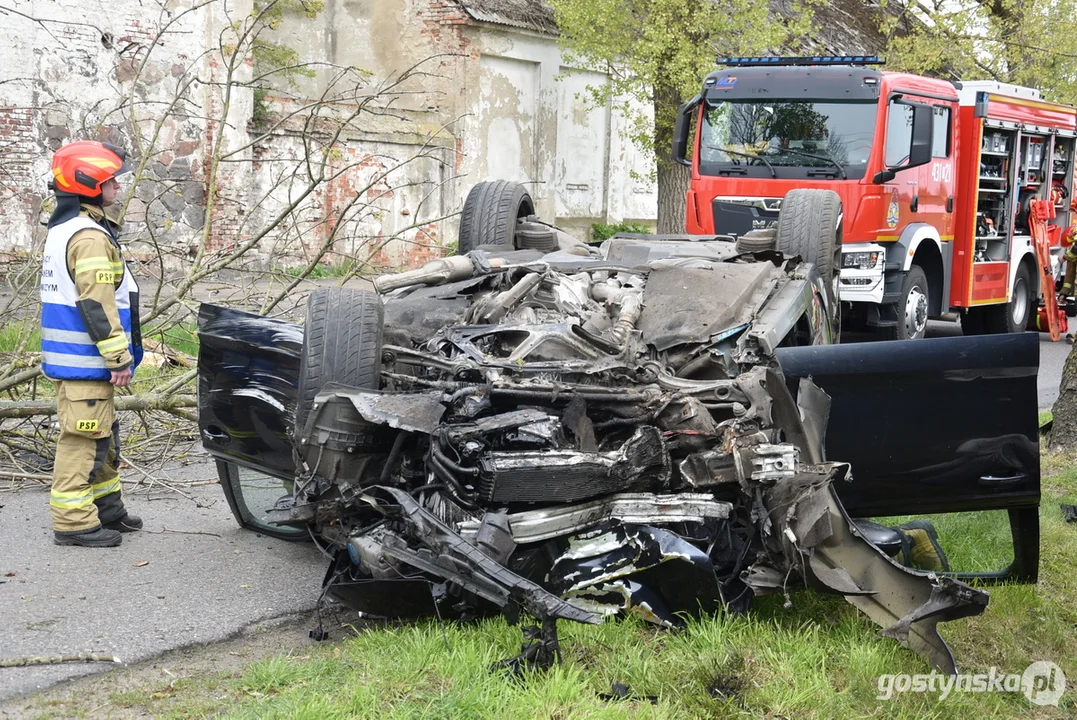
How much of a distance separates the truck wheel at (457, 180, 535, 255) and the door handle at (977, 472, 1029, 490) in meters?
3.30

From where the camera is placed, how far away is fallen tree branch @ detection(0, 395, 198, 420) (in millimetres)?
5902

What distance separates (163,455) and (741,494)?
369 centimetres

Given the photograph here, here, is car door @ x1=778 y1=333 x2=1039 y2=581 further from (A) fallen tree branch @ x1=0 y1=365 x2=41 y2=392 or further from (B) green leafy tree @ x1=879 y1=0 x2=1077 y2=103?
(B) green leafy tree @ x1=879 y1=0 x2=1077 y2=103

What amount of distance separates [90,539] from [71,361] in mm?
801

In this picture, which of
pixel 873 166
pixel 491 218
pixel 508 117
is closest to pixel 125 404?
pixel 491 218

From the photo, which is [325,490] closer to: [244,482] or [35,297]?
[244,482]

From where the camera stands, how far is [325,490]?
398cm

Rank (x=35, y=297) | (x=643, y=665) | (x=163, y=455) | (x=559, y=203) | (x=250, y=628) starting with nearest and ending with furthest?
(x=643, y=665), (x=250, y=628), (x=163, y=455), (x=35, y=297), (x=559, y=203)

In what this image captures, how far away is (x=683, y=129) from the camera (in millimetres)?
11516

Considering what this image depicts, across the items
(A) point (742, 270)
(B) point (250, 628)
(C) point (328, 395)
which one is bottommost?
(B) point (250, 628)

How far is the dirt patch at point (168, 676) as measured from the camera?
11.1 feet

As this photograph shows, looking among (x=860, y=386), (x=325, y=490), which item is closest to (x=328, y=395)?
(x=325, y=490)

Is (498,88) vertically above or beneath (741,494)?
above

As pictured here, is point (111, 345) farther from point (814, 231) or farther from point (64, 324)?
point (814, 231)
